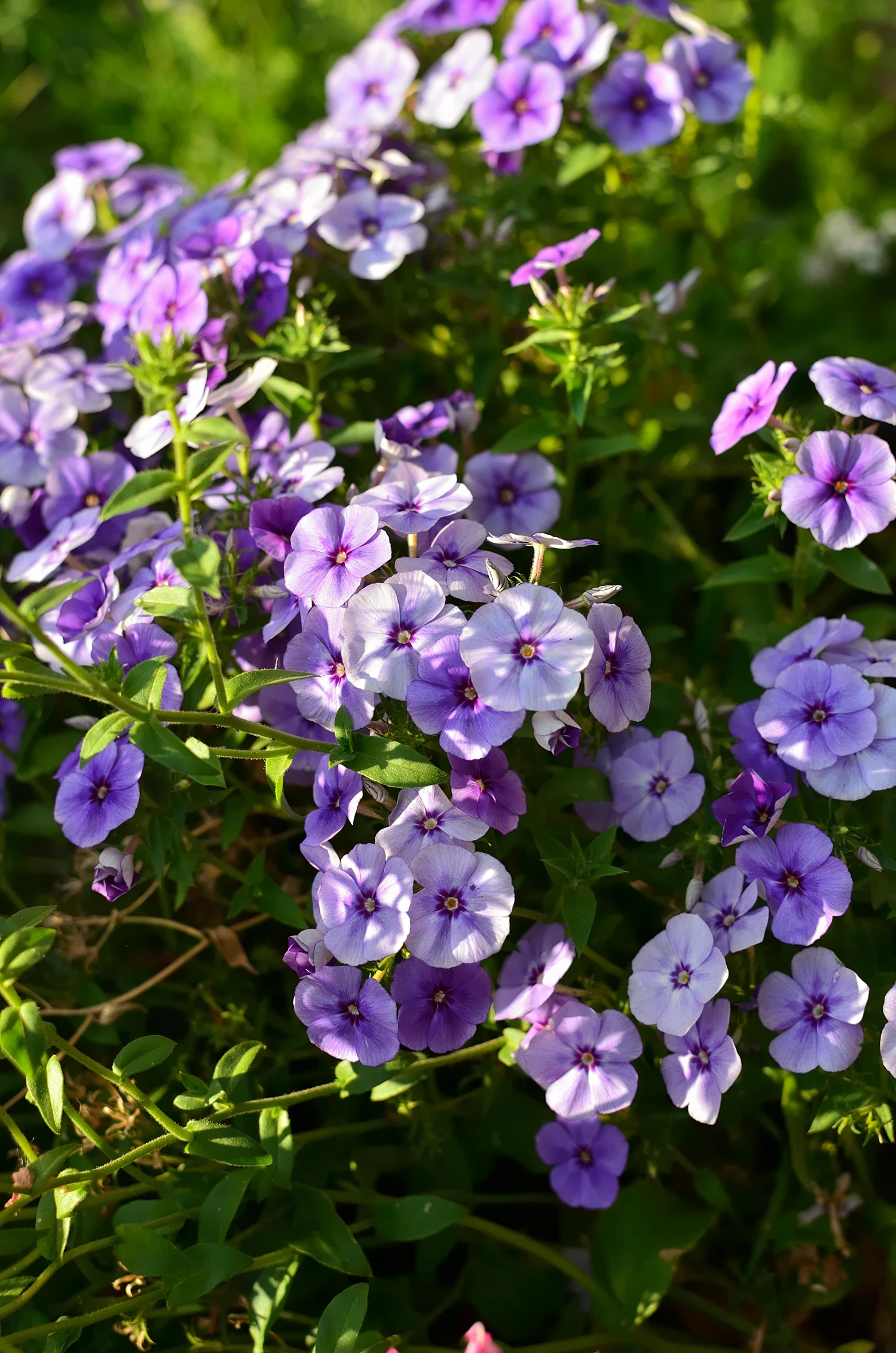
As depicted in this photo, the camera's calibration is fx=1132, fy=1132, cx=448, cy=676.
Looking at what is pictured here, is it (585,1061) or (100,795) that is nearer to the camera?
(585,1061)

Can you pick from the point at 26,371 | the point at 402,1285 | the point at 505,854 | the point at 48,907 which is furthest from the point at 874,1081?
the point at 26,371

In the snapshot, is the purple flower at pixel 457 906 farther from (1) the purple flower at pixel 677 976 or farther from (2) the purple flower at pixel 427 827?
(1) the purple flower at pixel 677 976

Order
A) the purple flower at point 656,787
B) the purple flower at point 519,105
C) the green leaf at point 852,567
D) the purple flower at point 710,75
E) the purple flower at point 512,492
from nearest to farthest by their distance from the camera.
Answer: the purple flower at point 656,787 < the green leaf at point 852,567 < the purple flower at point 512,492 < the purple flower at point 519,105 < the purple flower at point 710,75

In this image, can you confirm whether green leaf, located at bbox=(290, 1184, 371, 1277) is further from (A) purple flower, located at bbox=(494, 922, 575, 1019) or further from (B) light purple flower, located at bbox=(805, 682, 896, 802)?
(B) light purple flower, located at bbox=(805, 682, 896, 802)

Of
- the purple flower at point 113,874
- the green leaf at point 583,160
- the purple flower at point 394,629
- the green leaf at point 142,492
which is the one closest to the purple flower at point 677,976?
the purple flower at point 394,629

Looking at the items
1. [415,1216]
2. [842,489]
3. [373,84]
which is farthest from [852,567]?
[373,84]

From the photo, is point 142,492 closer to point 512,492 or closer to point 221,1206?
point 512,492

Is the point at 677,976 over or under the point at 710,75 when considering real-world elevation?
under
